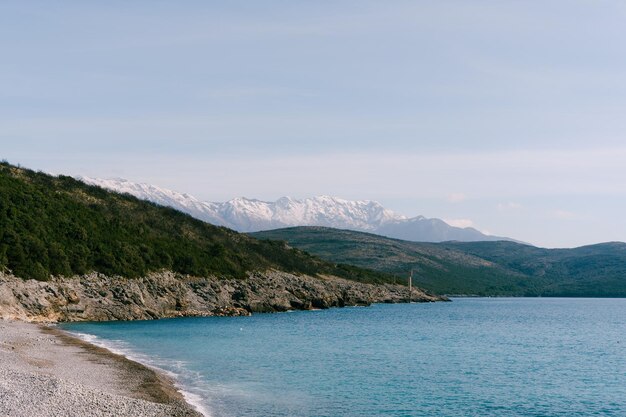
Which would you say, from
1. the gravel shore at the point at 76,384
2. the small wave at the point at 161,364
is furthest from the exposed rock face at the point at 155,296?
the gravel shore at the point at 76,384

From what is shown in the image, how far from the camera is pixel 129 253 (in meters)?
110

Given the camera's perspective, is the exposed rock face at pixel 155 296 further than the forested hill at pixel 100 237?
No

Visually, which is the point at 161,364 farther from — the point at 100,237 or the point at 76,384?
the point at 100,237

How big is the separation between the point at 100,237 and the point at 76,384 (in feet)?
265

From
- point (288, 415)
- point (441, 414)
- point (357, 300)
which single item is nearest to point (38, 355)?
point (288, 415)

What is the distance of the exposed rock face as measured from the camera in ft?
273

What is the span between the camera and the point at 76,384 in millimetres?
33688

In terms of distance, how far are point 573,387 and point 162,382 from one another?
29.3 metres

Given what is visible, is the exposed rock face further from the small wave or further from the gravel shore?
the gravel shore

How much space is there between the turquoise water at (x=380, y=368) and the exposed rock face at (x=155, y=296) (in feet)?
25.6

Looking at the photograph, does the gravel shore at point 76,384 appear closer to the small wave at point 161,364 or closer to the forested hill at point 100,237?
the small wave at point 161,364

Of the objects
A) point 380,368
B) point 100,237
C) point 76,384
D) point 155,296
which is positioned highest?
point 100,237

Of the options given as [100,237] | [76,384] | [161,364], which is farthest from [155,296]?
[76,384]

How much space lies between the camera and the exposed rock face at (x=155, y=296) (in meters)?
83.1
